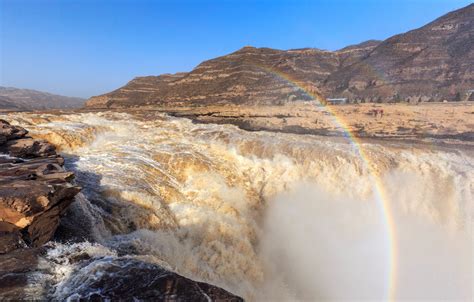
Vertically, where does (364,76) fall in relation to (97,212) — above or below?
above

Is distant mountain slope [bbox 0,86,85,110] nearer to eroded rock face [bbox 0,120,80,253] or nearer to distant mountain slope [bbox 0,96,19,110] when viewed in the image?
distant mountain slope [bbox 0,96,19,110]

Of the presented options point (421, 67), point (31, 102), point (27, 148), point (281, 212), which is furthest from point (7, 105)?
point (421, 67)

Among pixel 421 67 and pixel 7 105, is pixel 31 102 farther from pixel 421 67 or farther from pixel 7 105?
pixel 421 67

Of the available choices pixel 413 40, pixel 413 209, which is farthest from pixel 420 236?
pixel 413 40

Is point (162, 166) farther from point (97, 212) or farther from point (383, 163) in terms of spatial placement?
point (383, 163)

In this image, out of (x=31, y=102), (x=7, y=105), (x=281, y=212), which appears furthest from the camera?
(x=31, y=102)

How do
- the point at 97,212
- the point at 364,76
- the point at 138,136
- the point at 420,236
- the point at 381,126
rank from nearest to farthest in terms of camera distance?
1. the point at 97,212
2. the point at 420,236
3. the point at 138,136
4. the point at 381,126
5. the point at 364,76

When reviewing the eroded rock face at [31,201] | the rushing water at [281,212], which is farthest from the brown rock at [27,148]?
Result: the eroded rock face at [31,201]
